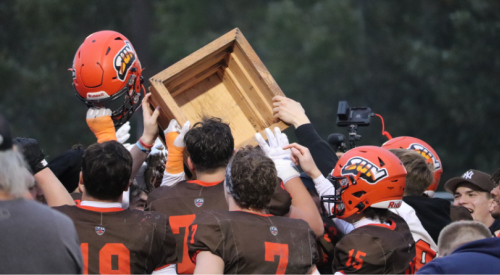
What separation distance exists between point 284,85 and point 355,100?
2535mm

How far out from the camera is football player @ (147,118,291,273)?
12.1 feet

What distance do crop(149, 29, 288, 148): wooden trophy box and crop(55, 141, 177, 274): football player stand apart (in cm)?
103

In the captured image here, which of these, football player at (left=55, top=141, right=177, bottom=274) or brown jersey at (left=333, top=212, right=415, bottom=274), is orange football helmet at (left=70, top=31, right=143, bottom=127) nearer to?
football player at (left=55, top=141, right=177, bottom=274)

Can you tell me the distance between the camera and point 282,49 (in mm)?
23094

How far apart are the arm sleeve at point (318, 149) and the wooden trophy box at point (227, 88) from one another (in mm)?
174

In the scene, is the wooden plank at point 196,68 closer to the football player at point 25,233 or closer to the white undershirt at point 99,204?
the white undershirt at point 99,204

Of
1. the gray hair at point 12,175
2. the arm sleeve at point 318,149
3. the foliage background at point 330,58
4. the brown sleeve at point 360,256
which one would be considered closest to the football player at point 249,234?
the brown sleeve at point 360,256

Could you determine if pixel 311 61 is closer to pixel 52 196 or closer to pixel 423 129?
pixel 423 129

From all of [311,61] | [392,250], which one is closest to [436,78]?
[311,61]

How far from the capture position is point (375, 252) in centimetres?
352

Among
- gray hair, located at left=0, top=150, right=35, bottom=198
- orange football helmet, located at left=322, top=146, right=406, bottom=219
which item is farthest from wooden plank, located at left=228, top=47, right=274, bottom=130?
gray hair, located at left=0, top=150, right=35, bottom=198

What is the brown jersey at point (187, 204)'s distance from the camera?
3.67 m

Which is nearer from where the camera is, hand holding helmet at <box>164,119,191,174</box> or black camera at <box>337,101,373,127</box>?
hand holding helmet at <box>164,119,191,174</box>

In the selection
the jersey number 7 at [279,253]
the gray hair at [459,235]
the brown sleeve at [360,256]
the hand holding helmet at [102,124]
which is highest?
the hand holding helmet at [102,124]
